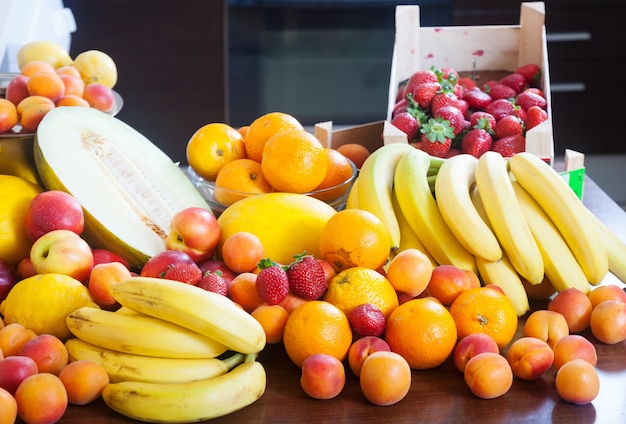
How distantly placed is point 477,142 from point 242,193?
50cm

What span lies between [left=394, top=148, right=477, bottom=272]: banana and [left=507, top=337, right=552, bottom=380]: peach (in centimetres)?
21

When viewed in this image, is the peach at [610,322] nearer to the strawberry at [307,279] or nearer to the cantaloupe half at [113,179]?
the strawberry at [307,279]

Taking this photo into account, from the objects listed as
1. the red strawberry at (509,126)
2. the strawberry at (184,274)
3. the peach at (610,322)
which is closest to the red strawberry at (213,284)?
the strawberry at (184,274)

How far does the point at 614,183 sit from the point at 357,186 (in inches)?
99.5

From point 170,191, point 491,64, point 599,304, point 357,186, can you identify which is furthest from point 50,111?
point 491,64

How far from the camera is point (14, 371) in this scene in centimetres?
89

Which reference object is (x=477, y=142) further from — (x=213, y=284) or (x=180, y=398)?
(x=180, y=398)

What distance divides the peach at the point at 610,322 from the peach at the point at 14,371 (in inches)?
28.0

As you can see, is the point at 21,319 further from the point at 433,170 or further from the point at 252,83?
the point at 252,83

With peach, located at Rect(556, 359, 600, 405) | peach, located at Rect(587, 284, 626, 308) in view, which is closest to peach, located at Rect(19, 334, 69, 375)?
peach, located at Rect(556, 359, 600, 405)

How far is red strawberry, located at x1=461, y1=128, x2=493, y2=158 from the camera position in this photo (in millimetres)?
1538

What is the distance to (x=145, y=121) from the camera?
3318 millimetres

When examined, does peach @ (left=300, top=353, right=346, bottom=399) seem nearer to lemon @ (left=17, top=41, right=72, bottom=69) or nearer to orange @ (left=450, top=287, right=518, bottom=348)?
orange @ (left=450, top=287, right=518, bottom=348)

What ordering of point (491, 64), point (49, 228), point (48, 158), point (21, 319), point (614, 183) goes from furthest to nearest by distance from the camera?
point (614, 183) < point (491, 64) < point (48, 158) < point (49, 228) < point (21, 319)
